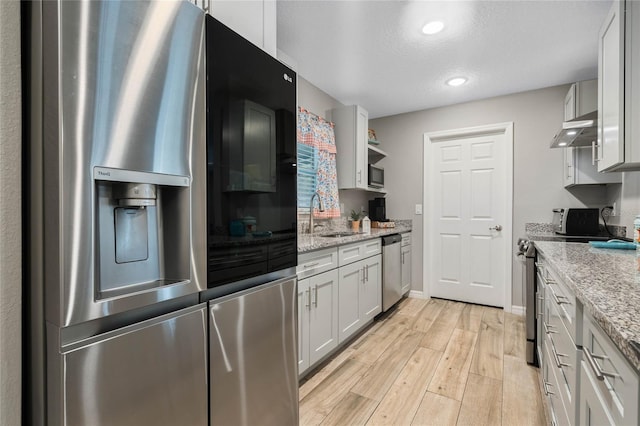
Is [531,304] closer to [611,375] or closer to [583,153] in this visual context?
[583,153]

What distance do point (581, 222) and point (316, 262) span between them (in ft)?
8.04

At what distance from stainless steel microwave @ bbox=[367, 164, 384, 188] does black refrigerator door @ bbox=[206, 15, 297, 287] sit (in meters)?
2.51

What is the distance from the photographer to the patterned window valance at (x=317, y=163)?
310 centimetres

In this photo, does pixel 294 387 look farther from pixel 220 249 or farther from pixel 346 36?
pixel 346 36

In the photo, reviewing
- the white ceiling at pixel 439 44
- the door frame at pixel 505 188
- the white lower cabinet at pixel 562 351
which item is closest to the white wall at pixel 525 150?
the door frame at pixel 505 188

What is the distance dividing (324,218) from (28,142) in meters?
2.77

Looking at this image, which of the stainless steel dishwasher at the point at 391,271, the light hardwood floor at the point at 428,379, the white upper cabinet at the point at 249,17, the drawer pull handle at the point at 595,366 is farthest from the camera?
the stainless steel dishwasher at the point at 391,271

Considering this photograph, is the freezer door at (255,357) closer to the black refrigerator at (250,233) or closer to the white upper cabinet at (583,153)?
the black refrigerator at (250,233)

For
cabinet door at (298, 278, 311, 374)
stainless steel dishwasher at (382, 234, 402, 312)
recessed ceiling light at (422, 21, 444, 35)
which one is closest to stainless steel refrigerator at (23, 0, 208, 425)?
cabinet door at (298, 278, 311, 374)

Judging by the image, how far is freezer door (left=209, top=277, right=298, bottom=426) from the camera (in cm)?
105

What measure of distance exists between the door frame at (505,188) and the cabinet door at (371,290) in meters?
1.16

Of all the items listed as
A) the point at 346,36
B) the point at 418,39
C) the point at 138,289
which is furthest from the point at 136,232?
the point at 418,39

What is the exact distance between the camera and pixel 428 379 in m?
2.12

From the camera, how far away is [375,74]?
9.80 ft
